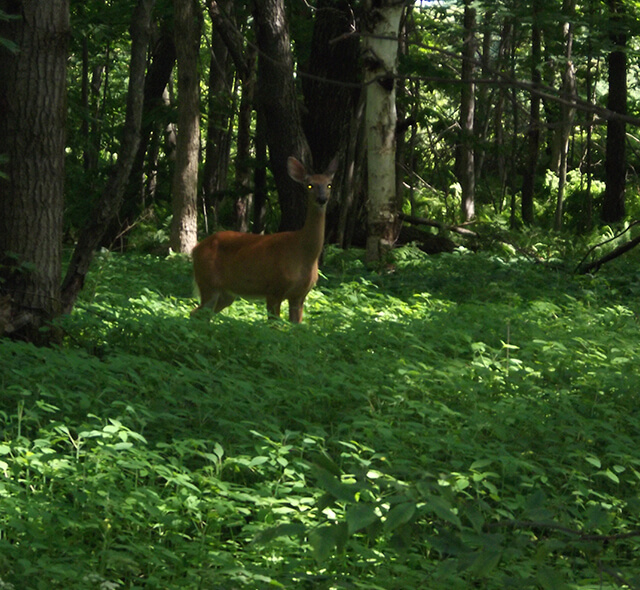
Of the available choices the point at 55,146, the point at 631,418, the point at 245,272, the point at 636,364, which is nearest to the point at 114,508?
the point at 631,418

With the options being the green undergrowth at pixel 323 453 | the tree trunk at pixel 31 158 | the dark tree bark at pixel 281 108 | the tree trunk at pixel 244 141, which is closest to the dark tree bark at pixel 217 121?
the tree trunk at pixel 244 141

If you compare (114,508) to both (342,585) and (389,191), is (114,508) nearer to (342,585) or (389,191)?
(342,585)

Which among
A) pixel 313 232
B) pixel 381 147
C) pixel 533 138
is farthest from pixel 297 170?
pixel 533 138

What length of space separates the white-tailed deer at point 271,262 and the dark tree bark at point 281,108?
356 centimetres

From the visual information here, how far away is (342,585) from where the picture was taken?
358cm

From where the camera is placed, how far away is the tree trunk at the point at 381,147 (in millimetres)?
13938

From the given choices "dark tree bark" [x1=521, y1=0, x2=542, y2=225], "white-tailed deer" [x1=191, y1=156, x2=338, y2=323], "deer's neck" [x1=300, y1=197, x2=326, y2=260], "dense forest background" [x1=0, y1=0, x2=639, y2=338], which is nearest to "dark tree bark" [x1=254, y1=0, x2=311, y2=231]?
"dense forest background" [x1=0, y1=0, x2=639, y2=338]

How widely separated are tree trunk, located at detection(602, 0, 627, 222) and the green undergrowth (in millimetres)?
11992

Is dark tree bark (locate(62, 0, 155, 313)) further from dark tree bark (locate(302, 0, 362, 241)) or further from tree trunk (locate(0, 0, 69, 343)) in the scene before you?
dark tree bark (locate(302, 0, 362, 241))

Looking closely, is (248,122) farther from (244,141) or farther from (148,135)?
(148,135)

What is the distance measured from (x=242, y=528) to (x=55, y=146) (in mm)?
4504

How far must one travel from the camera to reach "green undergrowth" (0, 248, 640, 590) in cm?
343

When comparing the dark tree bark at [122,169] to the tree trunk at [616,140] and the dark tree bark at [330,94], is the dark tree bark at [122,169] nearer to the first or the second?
the dark tree bark at [330,94]

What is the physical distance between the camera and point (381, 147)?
14.3 metres
